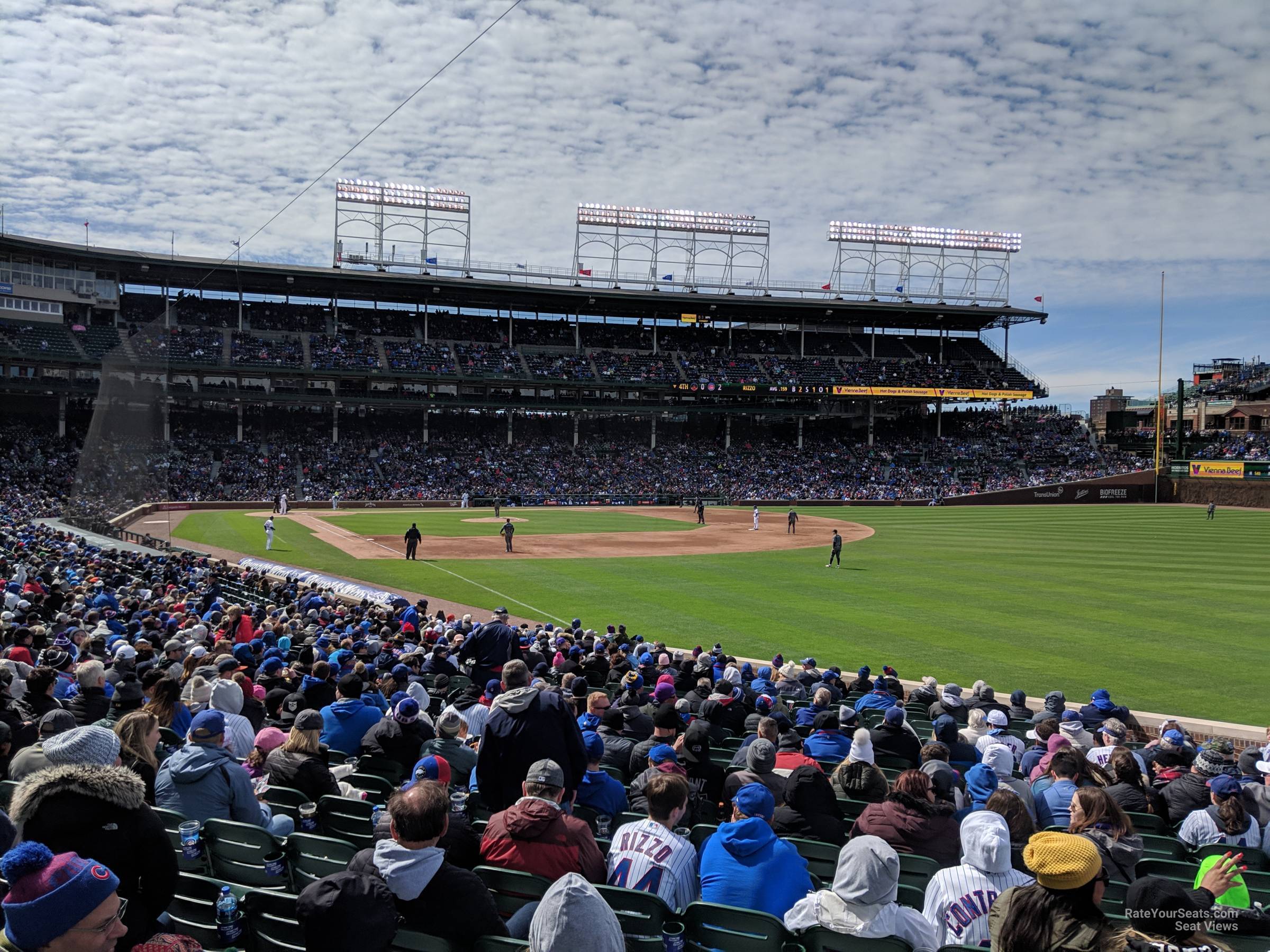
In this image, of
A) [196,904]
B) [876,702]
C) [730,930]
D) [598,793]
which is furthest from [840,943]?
[876,702]

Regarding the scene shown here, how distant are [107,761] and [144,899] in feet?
3.29

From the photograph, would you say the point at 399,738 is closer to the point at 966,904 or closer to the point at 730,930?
the point at 730,930

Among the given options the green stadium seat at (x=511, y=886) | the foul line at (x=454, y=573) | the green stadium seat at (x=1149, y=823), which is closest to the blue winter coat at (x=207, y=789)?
the green stadium seat at (x=511, y=886)

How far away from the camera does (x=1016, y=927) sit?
127 inches

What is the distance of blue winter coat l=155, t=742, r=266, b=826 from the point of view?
213 inches

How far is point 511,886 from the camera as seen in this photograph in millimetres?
4457

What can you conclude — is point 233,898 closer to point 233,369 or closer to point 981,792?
point 981,792

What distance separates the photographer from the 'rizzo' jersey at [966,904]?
446cm

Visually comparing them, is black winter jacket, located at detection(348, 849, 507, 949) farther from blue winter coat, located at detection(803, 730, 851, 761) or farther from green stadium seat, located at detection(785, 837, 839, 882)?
blue winter coat, located at detection(803, 730, 851, 761)

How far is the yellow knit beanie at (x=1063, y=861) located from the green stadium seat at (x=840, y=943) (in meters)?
1.10

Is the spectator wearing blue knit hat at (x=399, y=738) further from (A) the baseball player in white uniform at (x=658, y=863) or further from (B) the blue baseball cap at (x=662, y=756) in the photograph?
(A) the baseball player in white uniform at (x=658, y=863)

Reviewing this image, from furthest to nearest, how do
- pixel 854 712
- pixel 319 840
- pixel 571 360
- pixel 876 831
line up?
pixel 571 360, pixel 854 712, pixel 876 831, pixel 319 840

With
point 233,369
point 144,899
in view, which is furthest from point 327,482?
point 144,899

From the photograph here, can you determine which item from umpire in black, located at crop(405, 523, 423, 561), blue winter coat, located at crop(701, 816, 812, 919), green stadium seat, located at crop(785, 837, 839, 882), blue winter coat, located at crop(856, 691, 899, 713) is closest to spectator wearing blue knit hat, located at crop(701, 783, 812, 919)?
blue winter coat, located at crop(701, 816, 812, 919)
